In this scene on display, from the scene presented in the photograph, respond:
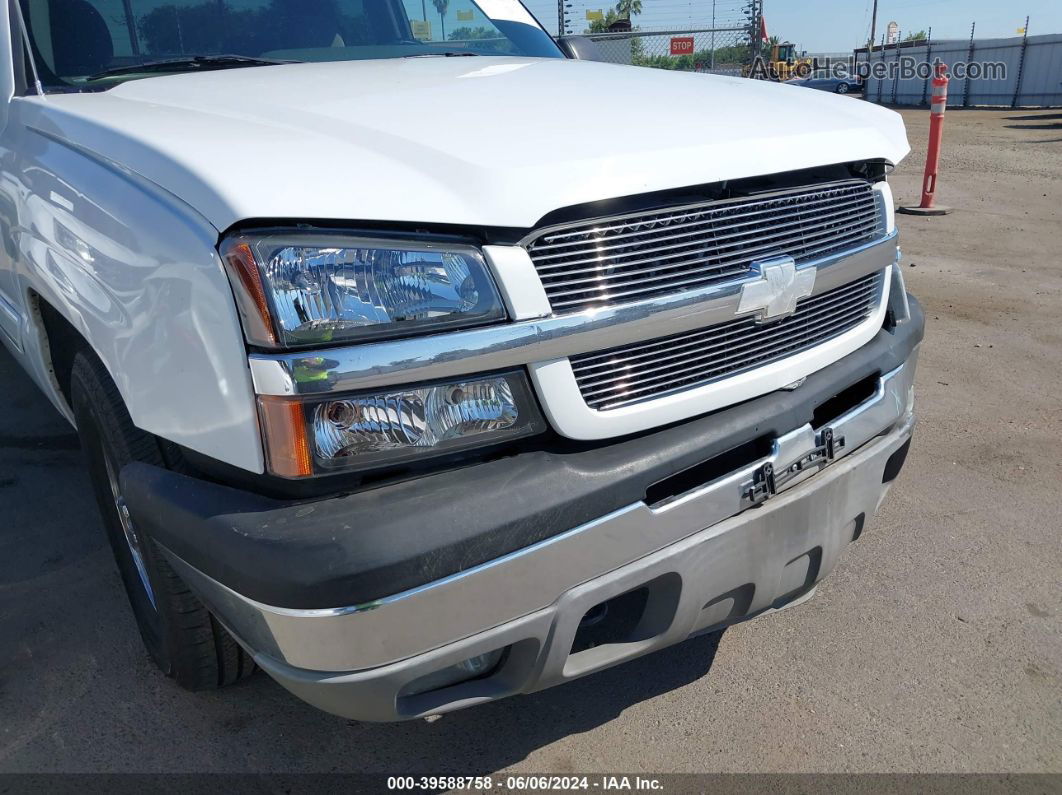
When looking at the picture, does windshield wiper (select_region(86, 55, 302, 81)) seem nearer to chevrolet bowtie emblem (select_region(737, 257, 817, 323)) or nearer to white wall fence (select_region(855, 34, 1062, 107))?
chevrolet bowtie emblem (select_region(737, 257, 817, 323))

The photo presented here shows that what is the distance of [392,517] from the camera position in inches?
58.6

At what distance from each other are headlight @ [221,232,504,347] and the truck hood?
5 centimetres

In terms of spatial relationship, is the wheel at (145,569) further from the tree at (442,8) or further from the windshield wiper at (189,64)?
the tree at (442,8)

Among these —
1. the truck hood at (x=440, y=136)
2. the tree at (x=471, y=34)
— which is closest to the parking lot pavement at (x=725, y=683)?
the truck hood at (x=440, y=136)

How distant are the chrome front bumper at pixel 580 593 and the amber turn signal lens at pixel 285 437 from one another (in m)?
0.23

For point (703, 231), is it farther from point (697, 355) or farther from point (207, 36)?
point (207, 36)

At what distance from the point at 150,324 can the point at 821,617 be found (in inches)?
79.0

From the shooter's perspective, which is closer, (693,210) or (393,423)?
(393,423)

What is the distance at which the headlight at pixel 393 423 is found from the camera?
150 cm

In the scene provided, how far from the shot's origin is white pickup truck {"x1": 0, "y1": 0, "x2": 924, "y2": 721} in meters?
1.50

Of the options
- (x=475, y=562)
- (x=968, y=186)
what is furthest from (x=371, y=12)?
(x=968, y=186)

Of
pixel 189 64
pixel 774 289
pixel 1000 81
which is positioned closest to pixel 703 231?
pixel 774 289

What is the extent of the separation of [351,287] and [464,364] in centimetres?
23

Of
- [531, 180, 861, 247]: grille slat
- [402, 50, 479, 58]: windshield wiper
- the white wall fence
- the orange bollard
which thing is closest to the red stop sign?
the orange bollard
